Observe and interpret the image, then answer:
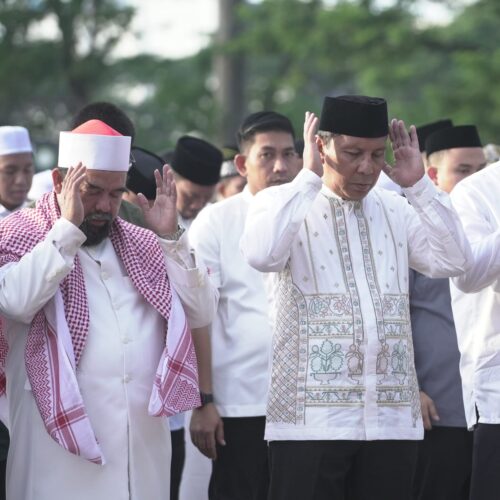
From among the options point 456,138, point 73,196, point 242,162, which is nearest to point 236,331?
point 242,162

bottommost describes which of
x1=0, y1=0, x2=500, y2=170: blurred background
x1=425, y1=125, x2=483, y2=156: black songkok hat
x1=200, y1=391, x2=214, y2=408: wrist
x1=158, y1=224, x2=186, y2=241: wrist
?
x1=200, y1=391, x2=214, y2=408: wrist

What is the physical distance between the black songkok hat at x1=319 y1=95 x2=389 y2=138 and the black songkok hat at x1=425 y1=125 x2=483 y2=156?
2.20 metres

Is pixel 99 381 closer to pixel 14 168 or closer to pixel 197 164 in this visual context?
pixel 197 164

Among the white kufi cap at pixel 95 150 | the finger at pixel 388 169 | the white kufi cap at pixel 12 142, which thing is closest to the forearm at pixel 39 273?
the white kufi cap at pixel 95 150

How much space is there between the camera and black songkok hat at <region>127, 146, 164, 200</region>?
22.8ft

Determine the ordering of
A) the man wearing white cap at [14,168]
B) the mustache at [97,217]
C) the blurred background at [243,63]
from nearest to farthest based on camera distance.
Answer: the mustache at [97,217] < the man wearing white cap at [14,168] < the blurred background at [243,63]

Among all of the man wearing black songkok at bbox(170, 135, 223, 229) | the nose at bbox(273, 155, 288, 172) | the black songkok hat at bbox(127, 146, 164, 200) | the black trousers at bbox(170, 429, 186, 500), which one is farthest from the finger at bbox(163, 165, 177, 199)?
the man wearing black songkok at bbox(170, 135, 223, 229)

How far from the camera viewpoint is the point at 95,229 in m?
5.58

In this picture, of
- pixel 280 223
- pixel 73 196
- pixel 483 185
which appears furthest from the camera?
pixel 483 185

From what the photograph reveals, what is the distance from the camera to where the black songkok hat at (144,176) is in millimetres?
6953

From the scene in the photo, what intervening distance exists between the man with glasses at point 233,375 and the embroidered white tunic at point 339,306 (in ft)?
3.99

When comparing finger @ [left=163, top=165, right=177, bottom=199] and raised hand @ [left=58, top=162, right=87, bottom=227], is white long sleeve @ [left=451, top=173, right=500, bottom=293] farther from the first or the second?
raised hand @ [left=58, top=162, right=87, bottom=227]

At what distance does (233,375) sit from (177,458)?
1001 millimetres

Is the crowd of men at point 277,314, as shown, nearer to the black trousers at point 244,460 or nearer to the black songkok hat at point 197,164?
the black trousers at point 244,460
